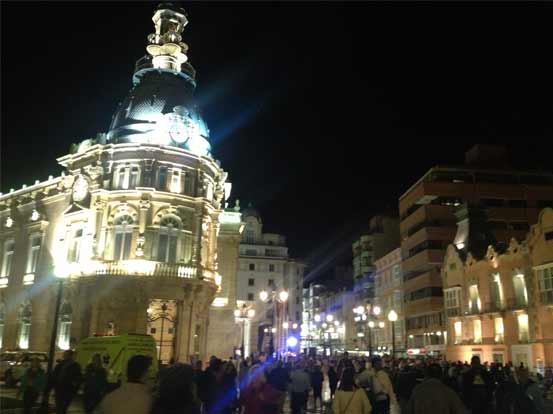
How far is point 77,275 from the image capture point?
38938 mm

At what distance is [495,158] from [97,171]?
47193 millimetres

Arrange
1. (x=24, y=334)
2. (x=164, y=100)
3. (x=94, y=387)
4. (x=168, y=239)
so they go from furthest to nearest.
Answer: (x=24, y=334)
(x=164, y=100)
(x=168, y=239)
(x=94, y=387)

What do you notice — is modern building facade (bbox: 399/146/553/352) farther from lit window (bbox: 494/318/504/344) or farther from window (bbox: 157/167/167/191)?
window (bbox: 157/167/167/191)

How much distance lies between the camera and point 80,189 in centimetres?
4181

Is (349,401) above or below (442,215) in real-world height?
below

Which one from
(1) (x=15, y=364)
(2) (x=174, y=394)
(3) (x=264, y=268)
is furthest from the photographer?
(3) (x=264, y=268)

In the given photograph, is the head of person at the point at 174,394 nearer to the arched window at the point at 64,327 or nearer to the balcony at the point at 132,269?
the balcony at the point at 132,269

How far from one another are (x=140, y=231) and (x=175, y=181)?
16.4 feet

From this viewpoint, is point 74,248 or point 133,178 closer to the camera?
point 133,178

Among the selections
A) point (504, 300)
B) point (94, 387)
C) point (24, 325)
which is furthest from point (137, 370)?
point (24, 325)

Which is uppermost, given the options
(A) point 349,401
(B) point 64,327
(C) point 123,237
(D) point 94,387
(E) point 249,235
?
(E) point 249,235

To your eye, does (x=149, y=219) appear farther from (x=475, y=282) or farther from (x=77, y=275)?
(x=475, y=282)

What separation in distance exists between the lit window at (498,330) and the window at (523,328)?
199 cm

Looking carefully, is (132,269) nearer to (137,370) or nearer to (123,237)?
(123,237)
